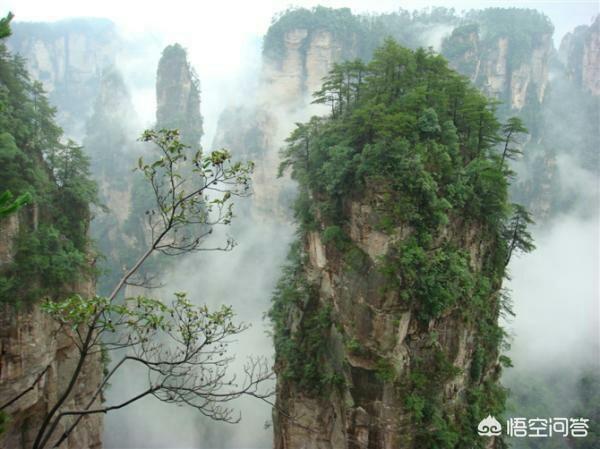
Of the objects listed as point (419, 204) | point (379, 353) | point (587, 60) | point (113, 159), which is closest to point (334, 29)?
point (113, 159)

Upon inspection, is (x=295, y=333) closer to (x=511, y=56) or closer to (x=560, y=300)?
(x=560, y=300)

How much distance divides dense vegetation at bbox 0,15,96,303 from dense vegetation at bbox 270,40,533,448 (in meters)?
7.52

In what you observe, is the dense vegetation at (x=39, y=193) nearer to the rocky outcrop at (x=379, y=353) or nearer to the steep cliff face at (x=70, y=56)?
the rocky outcrop at (x=379, y=353)

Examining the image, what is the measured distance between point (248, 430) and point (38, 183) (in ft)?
71.3

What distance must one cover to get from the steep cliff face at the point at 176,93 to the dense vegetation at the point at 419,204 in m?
29.4

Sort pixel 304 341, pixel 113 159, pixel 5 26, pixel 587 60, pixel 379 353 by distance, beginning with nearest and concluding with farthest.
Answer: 1. pixel 5 26
2. pixel 379 353
3. pixel 304 341
4. pixel 113 159
5. pixel 587 60

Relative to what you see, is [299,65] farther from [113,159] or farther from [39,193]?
[39,193]

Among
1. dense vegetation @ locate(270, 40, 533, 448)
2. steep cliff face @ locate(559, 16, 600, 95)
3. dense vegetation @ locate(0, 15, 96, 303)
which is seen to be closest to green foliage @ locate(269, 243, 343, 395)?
dense vegetation @ locate(270, 40, 533, 448)

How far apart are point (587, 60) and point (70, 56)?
70.8 metres

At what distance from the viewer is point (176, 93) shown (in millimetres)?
44062

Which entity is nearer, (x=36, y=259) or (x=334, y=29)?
(x=36, y=259)

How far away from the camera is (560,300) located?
3844 cm

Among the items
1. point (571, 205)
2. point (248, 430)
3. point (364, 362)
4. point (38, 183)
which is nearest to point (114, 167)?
point (248, 430)

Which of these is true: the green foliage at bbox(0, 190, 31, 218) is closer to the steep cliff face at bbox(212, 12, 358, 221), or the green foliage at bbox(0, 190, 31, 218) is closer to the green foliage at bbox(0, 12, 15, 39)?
the green foliage at bbox(0, 12, 15, 39)
